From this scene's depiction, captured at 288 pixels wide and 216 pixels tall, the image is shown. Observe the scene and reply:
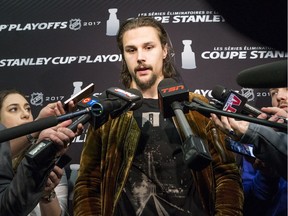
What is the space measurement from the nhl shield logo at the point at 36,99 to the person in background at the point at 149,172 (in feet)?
2.77

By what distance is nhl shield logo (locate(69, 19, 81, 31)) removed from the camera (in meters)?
2.55

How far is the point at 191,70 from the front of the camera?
8.00 feet

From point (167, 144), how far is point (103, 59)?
987mm

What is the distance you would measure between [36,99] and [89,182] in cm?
97

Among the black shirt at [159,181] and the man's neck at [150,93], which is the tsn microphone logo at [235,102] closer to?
the black shirt at [159,181]

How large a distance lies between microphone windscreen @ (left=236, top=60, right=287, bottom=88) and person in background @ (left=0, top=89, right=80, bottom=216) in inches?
26.3

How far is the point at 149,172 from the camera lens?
1632 millimetres

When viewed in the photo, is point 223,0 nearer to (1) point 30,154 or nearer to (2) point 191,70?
(2) point 191,70

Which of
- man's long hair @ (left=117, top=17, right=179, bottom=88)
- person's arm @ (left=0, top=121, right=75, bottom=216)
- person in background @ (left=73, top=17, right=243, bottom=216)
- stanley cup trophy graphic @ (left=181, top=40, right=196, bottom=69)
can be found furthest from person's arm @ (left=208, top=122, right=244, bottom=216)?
stanley cup trophy graphic @ (left=181, top=40, right=196, bottom=69)

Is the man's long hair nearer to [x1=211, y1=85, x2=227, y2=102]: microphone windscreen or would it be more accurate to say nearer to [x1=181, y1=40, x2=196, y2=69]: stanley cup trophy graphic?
[x1=181, y1=40, x2=196, y2=69]: stanley cup trophy graphic

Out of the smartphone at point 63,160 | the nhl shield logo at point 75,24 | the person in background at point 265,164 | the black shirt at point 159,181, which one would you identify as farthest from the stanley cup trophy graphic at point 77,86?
the smartphone at point 63,160

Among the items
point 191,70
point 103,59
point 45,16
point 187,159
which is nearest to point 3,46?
point 45,16

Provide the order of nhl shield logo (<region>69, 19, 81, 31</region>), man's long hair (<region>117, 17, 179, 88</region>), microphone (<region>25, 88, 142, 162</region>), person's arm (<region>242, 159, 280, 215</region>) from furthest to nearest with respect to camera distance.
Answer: nhl shield logo (<region>69, 19, 81, 31</region>)
man's long hair (<region>117, 17, 179, 88</region>)
person's arm (<region>242, 159, 280, 215</region>)
microphone (<region>25, 88, 142, 162</region>)

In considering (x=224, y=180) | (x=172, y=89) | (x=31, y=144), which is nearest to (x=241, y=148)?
(x=172, y=89)
